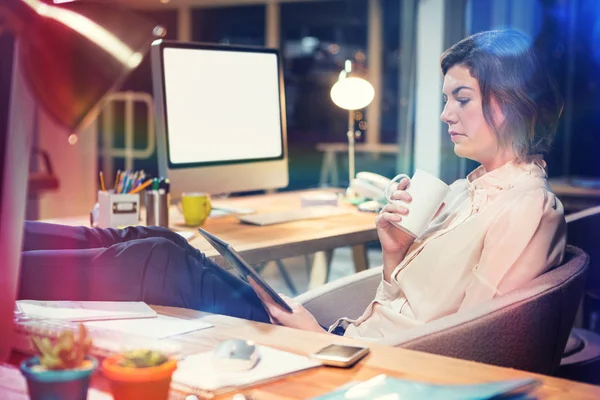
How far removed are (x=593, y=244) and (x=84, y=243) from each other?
4.91 ft

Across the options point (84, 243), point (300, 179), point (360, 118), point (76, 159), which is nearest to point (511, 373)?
point (84, 243)

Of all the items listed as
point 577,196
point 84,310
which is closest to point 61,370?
point 84,310

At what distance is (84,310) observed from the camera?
4.33ft

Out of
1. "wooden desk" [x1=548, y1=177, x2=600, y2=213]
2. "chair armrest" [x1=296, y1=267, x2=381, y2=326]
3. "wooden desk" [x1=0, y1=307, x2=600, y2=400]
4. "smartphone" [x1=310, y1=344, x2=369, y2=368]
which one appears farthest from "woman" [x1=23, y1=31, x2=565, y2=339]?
"wooden desk" [x1=548, y1=177, x2=600, y2=213]

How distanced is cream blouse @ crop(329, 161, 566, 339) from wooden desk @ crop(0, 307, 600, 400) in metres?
0.43

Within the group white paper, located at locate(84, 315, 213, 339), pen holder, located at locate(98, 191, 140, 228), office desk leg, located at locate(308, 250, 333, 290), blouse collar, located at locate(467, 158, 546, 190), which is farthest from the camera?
office desk leg, located at locate(308, 250, 333, 290)

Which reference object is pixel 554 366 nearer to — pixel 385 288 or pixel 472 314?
pixel 472 314

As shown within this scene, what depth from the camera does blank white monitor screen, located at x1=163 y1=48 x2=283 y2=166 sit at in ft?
8.16

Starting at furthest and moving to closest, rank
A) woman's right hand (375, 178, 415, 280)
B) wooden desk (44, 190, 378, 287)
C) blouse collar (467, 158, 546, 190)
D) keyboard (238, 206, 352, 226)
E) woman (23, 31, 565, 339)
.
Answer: keyboard (238, 206, 352, 226) < wooden desk (44, 190, 378, 287) < woman's right hand (375, 178, 415, 280) < blouse collar (467, 158, 546, 190) < woman (23, 31, 565, 339)

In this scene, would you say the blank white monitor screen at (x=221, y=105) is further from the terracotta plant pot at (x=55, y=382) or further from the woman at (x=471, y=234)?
the terracotta plant pot at (x=55, y=382)

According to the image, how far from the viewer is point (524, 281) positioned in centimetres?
148

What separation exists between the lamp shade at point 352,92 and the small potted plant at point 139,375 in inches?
93.8

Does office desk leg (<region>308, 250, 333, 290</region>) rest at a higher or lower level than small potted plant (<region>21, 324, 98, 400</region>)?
lower

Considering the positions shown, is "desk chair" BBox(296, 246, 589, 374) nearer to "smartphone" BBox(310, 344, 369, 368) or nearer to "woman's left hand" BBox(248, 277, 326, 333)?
"smartphone" BBox(310, 344, 369, 368)
